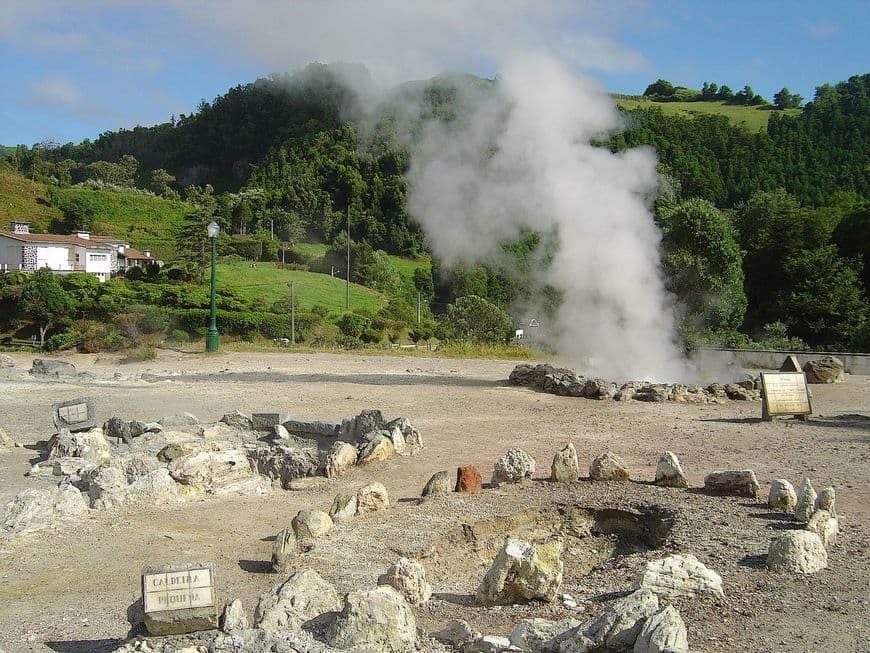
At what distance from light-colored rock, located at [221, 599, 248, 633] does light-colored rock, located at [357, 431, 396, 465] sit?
4.86 meters

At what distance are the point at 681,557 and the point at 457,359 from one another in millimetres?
16593

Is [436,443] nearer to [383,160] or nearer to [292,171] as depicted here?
[383,160]

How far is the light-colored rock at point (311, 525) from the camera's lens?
646cm

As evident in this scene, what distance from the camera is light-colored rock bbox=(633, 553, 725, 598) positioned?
202 inches

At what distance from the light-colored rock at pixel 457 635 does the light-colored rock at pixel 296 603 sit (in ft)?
2.41

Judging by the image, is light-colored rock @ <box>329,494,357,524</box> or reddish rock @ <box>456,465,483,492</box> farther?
reddish rock @ <box>456,465,483,492</box>

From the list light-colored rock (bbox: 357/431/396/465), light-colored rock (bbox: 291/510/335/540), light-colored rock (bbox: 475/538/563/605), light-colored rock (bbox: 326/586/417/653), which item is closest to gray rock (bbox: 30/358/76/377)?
light-colored rock (bbox: 357/431/396/465)

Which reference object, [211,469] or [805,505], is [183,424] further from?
[805,505]

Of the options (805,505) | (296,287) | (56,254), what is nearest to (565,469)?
(805,505)

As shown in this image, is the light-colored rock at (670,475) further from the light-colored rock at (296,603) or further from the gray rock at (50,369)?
the gray rock at (50,369)

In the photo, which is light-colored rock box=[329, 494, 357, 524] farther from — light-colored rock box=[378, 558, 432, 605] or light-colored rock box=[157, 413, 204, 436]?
light-colored rock box=[157, 413, 204, 436]

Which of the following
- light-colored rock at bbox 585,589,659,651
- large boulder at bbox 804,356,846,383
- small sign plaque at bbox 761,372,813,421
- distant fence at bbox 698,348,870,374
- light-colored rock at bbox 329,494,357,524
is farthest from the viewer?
distant fence at bbox 698,348,870,374

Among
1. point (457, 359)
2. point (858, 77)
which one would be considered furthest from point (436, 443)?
point (858, 77)

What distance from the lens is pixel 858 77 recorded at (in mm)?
75625
